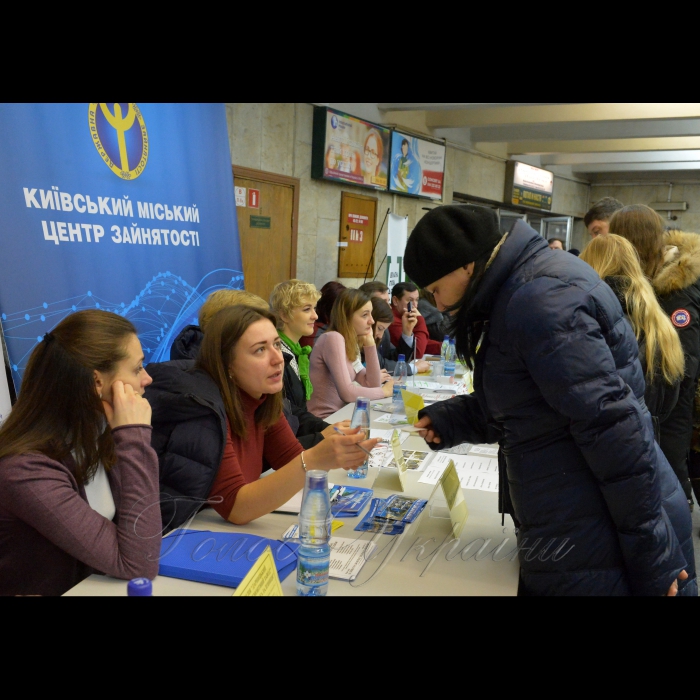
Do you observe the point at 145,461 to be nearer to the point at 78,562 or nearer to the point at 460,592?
the point at 78,562

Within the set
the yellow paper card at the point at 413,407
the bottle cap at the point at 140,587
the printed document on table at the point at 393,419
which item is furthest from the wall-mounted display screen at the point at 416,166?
the bottle cap at the point at 140,587

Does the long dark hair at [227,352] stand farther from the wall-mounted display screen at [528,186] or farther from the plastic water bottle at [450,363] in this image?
the wall-mounted display screen at [528,186]

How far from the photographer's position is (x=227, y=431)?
1876 mm

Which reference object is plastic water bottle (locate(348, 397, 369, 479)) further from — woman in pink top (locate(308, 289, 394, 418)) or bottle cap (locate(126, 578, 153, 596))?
woman in pink top (locate(308, 289, 394, 418))

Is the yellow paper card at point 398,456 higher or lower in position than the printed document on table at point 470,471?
higher

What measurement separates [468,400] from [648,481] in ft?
2.06

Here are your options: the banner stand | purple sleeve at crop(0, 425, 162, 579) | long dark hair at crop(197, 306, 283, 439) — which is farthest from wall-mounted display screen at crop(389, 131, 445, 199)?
purple sleeve at crop(0, 425, 162, 579)

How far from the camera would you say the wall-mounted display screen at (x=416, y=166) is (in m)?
7.90

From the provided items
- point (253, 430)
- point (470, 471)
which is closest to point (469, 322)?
point (253, 430)

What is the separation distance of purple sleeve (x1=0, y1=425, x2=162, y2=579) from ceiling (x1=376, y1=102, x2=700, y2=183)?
205 inches

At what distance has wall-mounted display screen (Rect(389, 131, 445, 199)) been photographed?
25.9 feet

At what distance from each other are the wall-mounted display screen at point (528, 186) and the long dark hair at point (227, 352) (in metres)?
9.37

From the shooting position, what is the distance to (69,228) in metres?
2.77

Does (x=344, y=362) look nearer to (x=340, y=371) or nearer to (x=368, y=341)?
(x=340, y=371)
